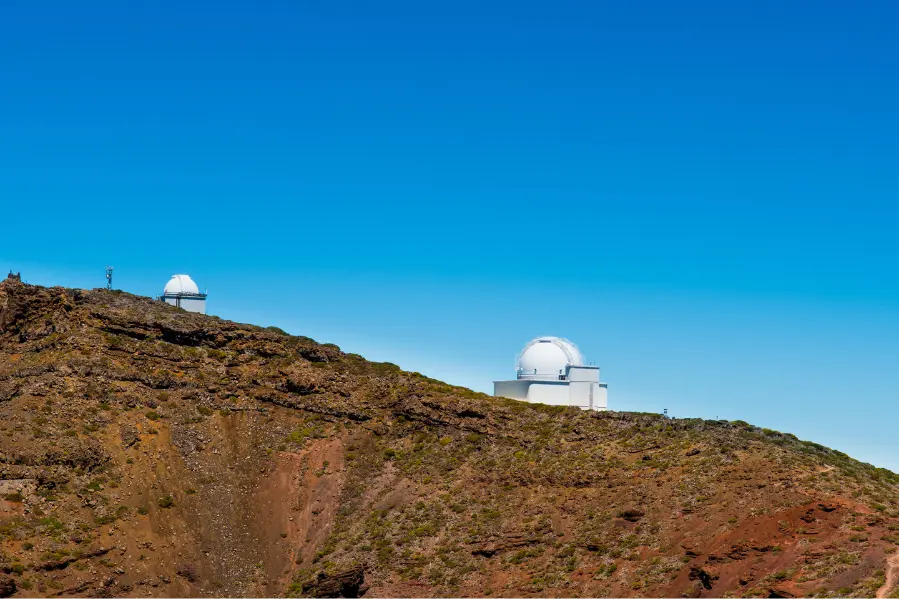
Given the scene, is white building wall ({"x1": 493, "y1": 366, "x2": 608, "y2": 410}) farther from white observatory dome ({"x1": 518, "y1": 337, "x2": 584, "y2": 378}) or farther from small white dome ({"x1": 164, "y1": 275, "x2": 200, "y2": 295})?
small white dome ({"x1": 164, "y1": 275, "x2": 200, "y2": 295})

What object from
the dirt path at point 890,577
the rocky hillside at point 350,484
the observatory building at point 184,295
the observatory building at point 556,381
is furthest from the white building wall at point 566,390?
the dirt path at point 890,577

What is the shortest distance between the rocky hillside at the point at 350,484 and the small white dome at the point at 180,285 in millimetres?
9650

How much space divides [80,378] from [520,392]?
30.3 metres

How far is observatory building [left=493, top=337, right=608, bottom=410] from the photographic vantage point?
3162 inches

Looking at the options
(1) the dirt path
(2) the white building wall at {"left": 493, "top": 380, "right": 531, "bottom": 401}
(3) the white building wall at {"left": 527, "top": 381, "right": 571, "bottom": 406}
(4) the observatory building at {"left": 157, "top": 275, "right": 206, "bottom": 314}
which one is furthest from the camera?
(4) the observatory building at {"left": 157, "top": 275, "right": 206, "bottom": 314}

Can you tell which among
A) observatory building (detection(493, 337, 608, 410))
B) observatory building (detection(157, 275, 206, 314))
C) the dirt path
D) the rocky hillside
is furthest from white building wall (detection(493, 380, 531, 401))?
the dirt path

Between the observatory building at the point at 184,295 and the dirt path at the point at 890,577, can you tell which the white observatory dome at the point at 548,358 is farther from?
the dirt path at the point at 890,577

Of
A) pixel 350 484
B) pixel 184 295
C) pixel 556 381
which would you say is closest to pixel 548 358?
pixel 556 381

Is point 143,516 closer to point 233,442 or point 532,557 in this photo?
point 233,442

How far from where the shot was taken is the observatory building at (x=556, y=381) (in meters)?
80.3

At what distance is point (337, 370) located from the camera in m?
76.3

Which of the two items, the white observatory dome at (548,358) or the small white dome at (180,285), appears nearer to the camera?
the white observatory dome at (548,358)

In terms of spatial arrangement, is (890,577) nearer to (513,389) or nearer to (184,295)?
(513,389)

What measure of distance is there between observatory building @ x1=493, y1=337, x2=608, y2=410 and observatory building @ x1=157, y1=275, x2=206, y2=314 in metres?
24.3
